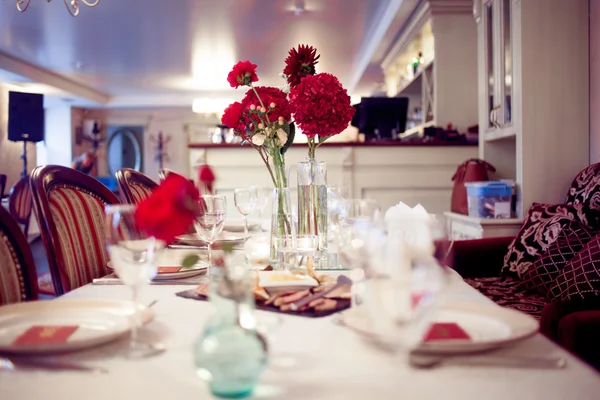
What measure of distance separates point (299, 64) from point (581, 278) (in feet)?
3.39

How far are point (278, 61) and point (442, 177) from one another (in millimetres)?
4536

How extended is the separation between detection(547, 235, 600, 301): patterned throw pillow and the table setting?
0.84 meters

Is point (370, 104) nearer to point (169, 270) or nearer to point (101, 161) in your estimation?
point (169, 270)

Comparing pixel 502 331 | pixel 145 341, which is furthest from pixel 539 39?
pixel 145 341

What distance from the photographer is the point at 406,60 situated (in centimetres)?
670

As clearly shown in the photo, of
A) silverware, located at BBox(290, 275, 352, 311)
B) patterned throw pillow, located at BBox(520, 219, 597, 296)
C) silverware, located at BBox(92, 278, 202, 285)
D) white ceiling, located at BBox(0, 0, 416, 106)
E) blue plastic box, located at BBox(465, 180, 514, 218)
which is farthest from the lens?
white ceiling, located at BBox(0, 0, 416, 106)

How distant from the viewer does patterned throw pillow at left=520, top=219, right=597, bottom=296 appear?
6.36ft

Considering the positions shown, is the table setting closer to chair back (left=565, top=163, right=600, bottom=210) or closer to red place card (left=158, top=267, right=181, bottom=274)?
red place card (left=158, top=267, right=181, bottom=274)

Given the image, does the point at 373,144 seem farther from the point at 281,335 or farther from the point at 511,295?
→ the point at 281,335

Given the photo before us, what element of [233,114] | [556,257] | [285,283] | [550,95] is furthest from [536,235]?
[285,283]

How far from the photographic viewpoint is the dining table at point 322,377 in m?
0.56

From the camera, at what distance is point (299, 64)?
4.66ft

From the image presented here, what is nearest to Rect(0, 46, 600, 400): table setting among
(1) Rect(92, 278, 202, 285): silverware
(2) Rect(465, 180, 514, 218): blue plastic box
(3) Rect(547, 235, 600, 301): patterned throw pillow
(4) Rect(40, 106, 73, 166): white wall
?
(1) Rect(92, 278, 202, 285): silverware

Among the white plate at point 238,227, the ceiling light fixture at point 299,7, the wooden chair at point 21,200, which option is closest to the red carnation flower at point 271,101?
the white plate at point 238,227
